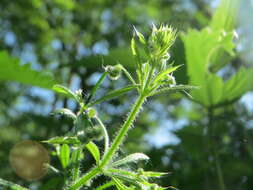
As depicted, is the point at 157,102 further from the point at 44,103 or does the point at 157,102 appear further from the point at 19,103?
the point at 19,103

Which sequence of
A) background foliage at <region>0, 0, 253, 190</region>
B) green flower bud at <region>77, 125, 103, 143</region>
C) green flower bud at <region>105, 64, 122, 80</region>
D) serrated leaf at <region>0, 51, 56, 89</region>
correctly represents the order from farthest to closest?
background foliage at <region>0, 0, 253, 190</region>
serrated leaf at <region>0, 51, 56, 89</region>
green flower bud at <region>105, 64, 122, 80</region>
green flower bud at <region>77, 125, 103, 143</region>

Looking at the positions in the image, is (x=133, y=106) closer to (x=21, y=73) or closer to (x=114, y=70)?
(x=114, y=70)

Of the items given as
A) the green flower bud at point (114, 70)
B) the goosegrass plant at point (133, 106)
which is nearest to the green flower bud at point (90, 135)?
the goosegrass plant at point (133, 106)

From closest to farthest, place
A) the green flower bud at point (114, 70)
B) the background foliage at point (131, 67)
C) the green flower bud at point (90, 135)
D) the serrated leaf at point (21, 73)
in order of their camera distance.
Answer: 1. the green flower bud at point (90, 135)
2. the green flower bud at point (114, 70)
3. the serrated leaf at point (21, 73)
4. the background foliage at point (131, 67)

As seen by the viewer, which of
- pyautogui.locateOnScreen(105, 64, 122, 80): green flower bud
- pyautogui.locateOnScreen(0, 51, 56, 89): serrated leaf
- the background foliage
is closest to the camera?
pyautogui.locateOnScreen(105, 64, 122, 80): green flower bud

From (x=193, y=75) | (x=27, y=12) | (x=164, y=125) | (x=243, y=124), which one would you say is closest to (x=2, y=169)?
(x=193, y=75)

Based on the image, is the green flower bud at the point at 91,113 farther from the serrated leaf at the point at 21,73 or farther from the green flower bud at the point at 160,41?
the serrated leaf at the point at 21,73

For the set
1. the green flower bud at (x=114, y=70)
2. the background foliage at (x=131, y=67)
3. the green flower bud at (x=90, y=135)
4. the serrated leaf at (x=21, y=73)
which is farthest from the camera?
the background foliage at (x=131, y=67)

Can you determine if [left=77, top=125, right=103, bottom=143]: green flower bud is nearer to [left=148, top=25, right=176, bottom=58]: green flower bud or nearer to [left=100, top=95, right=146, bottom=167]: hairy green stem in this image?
[left=100, top=95, right=146, bottom=167]: hairy green stem

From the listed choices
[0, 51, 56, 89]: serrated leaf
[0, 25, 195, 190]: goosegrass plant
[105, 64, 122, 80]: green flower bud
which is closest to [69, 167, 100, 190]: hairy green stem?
[0, 25, 195, 190]: goosegrass plant
